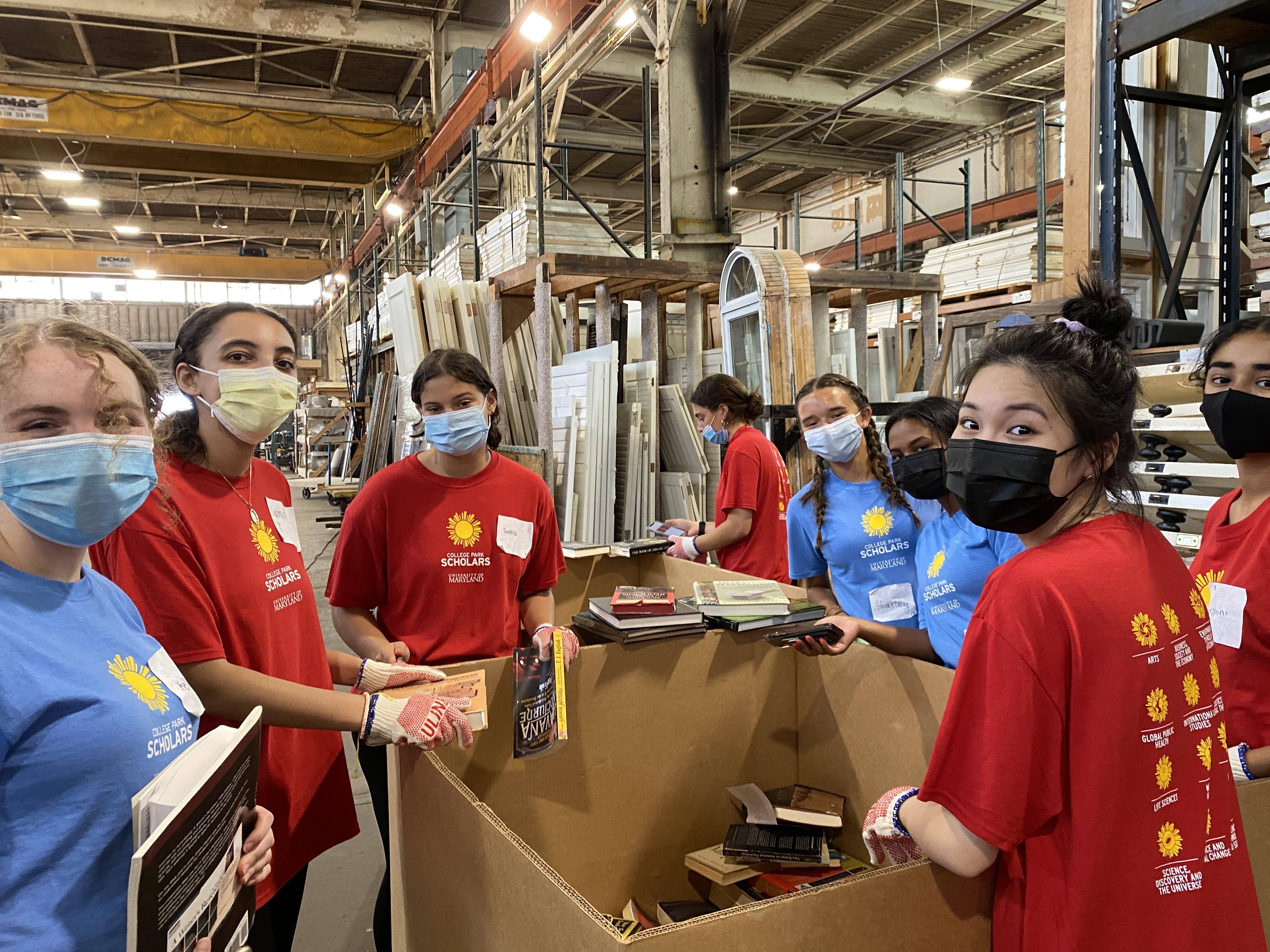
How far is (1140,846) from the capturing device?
3.42ft

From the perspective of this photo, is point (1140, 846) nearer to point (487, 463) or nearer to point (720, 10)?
point (487, 463)

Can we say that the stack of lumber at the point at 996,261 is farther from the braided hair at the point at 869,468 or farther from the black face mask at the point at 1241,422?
the black face mask at the point at 1241,422

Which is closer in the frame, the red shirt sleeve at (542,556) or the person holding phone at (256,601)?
the person holding phone at (256,601)

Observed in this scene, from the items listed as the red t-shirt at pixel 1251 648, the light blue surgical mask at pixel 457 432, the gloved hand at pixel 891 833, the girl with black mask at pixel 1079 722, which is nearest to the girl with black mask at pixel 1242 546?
the red t-shirt at pixel 1251 648

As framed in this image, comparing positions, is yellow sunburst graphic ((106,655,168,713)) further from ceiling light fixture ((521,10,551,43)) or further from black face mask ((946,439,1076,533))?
ceiling light fixture ((521,10,551,43))

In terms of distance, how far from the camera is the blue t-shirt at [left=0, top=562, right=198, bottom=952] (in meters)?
0.93

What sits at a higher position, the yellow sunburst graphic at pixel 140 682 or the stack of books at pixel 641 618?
the yellow sunburst graphic at pixel 140 682

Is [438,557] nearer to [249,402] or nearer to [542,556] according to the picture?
[542,556]

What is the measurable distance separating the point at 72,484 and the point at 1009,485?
1267 mm

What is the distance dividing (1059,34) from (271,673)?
1171 centimetres

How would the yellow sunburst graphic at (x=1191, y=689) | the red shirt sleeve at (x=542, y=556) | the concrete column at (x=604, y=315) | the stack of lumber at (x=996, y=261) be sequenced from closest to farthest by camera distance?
the yellow sunburst graphic at (x=1191, y=689), the red shirt sleeve at (x=542, y=556), the concrete column at (x=604, y=315), the stack of lumber at (x=996, y=261)

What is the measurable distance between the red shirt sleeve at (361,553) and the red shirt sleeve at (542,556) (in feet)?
1.42

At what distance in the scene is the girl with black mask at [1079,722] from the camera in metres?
1.00

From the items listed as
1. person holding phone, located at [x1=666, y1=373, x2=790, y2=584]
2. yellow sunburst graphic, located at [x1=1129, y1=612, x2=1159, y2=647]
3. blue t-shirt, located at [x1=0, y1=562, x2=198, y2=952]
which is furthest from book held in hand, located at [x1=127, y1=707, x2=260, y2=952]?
person holding phone, located at [x1=666, y1=373, x2=790, y2=584]
